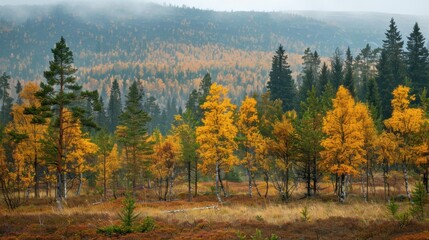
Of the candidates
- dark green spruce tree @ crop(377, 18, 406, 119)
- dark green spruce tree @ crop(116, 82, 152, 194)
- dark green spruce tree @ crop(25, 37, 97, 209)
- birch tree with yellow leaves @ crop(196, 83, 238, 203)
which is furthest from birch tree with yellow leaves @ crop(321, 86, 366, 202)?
dark green spruce tree @ crop(377, 18, 406, 119)

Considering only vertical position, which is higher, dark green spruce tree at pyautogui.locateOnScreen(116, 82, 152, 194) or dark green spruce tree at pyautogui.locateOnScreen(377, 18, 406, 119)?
dark green spruce tree at pyautogui.locateOnScreen(377, 18, 406, 119)

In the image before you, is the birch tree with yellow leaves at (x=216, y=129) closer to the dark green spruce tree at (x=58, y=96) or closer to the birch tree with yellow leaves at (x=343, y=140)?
the birch tree with yellow leaves at (x=343, y=140)

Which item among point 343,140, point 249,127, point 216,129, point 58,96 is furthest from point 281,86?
point 58,96

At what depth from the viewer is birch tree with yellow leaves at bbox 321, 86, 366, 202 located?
98.4ft

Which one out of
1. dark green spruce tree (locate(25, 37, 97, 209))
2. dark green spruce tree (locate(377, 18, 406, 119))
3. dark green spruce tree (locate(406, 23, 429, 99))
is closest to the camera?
dark green spruce tree (locate(25, 37, 97, 209))

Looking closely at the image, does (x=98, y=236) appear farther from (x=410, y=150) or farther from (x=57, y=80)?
(x=410, y=150)

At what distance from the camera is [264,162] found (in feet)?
119

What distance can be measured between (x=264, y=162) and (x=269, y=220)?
596 inches

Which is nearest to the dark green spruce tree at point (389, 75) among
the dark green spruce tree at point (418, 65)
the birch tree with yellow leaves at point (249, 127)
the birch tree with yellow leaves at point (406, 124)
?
the dark green spruce tree at point (418, 65)

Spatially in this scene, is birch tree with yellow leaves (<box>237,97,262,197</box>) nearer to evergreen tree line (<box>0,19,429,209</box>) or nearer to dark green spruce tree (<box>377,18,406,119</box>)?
evergreen tree line (<box>0,19,429,209</box>)

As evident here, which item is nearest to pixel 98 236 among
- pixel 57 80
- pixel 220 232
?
pixel 220 232

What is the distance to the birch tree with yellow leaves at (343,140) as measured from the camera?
30000 mm

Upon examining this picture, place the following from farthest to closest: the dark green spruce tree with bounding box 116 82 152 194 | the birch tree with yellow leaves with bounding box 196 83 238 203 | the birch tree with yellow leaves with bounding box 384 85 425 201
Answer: the dark green spruce tree with bounding box 116 82 152 194, the birch tree with yellow leaves with bounding box 196 83 238 203, the birch tree with yellow leaves with bounding box 384 85 425 201

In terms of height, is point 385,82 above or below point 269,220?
above
